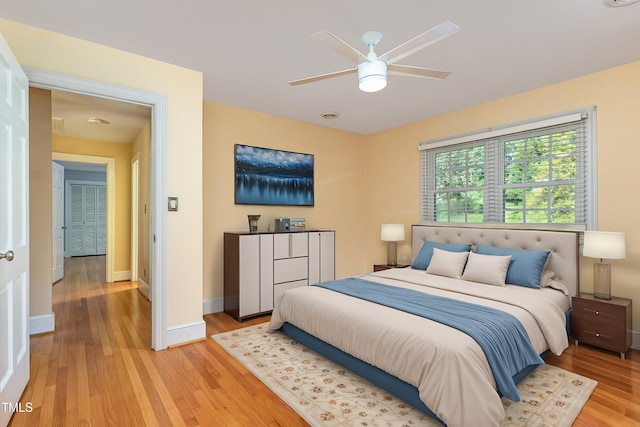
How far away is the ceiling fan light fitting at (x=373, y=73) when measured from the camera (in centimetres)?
205

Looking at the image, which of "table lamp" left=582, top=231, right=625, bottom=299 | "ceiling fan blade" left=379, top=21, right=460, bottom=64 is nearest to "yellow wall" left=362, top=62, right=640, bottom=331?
"table lamp" left=582, top=231, right=625, bottom=299

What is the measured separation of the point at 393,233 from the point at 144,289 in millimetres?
3745

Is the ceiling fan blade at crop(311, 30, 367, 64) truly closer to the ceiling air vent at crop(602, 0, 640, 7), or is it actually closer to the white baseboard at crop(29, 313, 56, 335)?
the ceiling air vent at crop(602, 0, 640, 7)

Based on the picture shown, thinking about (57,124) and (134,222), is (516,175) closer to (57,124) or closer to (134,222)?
(134,222)

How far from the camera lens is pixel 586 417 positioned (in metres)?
1.96

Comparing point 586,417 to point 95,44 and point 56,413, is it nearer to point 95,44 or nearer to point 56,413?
point 56,413

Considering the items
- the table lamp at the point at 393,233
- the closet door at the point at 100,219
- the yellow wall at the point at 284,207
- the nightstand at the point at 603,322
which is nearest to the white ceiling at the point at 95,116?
the yellow wall at the point at 284,207

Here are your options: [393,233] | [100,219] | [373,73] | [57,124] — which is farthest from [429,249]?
[100,219]

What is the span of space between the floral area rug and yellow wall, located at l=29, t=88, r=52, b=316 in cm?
214

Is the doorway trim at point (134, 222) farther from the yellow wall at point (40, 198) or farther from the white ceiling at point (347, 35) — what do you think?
the white ceiling at point (347, 35)

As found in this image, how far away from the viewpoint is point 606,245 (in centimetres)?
279

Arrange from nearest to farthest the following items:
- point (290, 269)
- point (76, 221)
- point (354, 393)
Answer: point (354, 393), point (290, 269), point (76, 221)

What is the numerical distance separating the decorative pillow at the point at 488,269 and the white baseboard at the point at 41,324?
4.28m

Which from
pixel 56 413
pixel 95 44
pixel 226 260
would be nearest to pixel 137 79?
pixel 95 44
